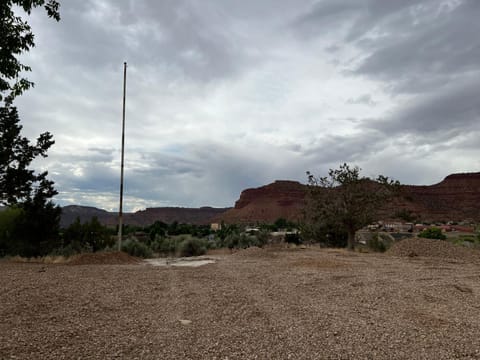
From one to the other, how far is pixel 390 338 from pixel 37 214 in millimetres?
16206

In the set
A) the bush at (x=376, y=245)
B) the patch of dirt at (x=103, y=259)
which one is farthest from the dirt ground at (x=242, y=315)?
the bush at (x=376, y=245)

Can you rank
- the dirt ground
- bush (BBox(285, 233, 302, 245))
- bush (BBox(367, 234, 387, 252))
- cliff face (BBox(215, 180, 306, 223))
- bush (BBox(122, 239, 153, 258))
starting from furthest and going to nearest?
cliff face (BBox(215, 180, 306, 223)), bush (BBox(285, 233, 302, 245)), bush (BBox(367, 234, 387, 252)), bush (BBox(122, 239, 153, 258)), the dirt ground

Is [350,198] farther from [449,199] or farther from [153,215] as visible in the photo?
[153,215]

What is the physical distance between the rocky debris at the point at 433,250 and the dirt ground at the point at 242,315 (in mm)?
4456

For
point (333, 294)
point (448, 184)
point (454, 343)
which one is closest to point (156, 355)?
point (454, 343)

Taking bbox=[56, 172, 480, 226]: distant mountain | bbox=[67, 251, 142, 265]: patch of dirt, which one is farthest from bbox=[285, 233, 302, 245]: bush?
bbox=[56, 172, 480, 226]: distant mountain

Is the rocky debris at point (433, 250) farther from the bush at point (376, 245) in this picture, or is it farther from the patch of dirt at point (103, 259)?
the patch of dirt at point (103, 259)

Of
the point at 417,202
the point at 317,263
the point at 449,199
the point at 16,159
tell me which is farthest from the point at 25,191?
the point at 449,199

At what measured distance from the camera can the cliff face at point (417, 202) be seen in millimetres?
75375

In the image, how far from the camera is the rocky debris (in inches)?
563

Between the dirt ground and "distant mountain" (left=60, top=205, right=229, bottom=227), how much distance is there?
242 ft

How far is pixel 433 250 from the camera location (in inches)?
596

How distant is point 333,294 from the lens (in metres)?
7.59

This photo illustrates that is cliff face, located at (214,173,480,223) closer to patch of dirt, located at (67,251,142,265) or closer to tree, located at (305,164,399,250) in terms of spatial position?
tree, located at (305,164,399,250)
